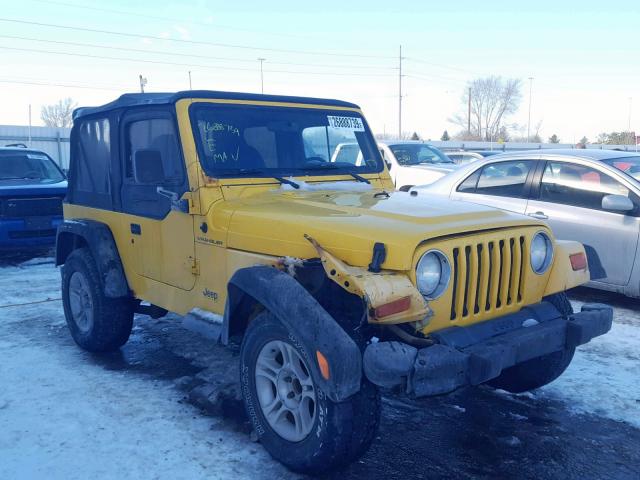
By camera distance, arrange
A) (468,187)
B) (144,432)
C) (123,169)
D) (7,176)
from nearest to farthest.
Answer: (144,432), (123,169), (468,187), (7,176)

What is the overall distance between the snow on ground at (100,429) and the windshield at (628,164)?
4852 mm

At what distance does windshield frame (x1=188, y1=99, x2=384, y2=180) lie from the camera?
4.09 meters

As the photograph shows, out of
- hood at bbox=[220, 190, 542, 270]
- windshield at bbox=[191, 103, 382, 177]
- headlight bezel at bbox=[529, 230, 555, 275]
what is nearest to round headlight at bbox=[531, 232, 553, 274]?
headlight bezel at bbox=[529, 230, 555, 275]

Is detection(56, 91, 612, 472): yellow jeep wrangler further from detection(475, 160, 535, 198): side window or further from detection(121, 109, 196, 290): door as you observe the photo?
detection(475, 160, 535, 198): side window

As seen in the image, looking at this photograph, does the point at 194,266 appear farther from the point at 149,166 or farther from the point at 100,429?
the point at 100,429

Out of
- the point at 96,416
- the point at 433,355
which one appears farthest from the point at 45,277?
the point at 433,355

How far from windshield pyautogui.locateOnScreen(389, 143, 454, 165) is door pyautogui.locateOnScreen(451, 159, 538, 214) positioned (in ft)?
15.6

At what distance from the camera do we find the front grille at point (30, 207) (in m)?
8.80

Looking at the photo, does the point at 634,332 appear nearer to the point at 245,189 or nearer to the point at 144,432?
the point at 245,189

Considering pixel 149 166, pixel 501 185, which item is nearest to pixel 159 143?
pixel 149 166

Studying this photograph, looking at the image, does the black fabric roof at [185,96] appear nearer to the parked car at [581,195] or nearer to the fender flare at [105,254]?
the fender flare at [105,254]

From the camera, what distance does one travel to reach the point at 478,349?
300 centimetres

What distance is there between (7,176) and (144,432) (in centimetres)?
736

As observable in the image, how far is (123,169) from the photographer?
15.7 ft
